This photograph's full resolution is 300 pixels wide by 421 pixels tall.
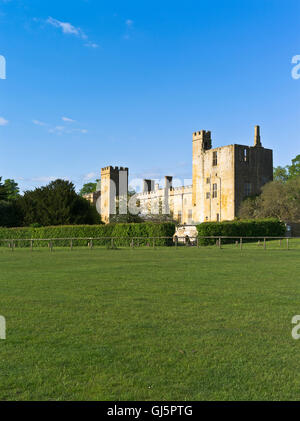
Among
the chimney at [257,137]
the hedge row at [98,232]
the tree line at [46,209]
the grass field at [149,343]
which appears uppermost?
the chimney at [257,137]

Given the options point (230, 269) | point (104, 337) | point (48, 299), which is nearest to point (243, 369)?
point (104, 337)

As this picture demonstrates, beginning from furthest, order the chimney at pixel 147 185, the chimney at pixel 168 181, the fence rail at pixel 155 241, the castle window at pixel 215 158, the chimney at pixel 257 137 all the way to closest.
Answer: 1. the chimney at pixel 147 185
2. the chimney at pixel 168 181
3. the chimney at pixel 257 137
4. the castle window at pixel 215 158
5. the fence rail at pixel 155 241

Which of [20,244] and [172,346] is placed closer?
[172,346]

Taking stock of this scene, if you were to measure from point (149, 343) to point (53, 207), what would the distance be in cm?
4752

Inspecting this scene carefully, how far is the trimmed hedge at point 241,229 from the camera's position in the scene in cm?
3691

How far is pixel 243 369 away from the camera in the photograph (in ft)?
15.8

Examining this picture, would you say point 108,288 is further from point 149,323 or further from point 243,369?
point 243,369

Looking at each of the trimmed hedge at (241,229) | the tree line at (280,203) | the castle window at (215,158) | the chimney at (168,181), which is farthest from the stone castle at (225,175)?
the chimney at (168,181)

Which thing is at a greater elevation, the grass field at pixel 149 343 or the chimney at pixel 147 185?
the chimney at pixel 147 185

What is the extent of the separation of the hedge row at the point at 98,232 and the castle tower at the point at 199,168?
20579mm

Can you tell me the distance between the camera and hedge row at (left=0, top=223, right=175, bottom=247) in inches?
1476

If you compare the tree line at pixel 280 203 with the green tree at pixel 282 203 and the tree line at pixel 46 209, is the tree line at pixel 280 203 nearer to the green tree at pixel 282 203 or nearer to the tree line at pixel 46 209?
the green tree at pixel 282 203

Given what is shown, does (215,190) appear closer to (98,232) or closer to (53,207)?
(53,207)
